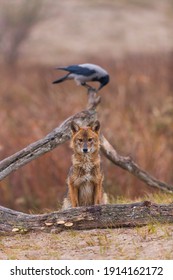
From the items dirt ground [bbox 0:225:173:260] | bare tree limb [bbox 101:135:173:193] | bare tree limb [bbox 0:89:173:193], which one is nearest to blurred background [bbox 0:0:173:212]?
bare tree limb [bbox 101:135:173:193]

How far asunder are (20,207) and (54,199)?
665mm

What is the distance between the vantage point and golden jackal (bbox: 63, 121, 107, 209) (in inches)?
316

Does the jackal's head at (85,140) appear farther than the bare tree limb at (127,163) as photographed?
No

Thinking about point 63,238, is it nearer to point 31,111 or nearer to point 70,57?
point 31,111

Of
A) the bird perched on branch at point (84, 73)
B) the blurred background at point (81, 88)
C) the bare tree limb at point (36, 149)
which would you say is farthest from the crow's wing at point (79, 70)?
Result: the blurred background at point (81, 88)

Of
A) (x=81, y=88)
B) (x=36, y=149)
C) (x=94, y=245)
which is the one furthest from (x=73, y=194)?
(x=81, y=88)

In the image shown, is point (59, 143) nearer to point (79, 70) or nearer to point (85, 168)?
point (85, 168)

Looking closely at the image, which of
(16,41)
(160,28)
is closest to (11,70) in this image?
(16,41)

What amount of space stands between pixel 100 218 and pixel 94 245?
19.9 inches

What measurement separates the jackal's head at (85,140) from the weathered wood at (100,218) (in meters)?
0.63

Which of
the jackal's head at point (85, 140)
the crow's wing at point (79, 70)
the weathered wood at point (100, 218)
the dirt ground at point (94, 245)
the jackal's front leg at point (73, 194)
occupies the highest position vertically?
the crow's wing at point (79, 70)

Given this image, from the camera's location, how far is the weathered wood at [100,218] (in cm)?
754

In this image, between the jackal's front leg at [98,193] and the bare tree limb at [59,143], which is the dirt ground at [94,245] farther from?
the bare tree limb at [59,143]

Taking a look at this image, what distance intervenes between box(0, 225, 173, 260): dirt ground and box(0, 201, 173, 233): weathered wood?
69 millimetres
